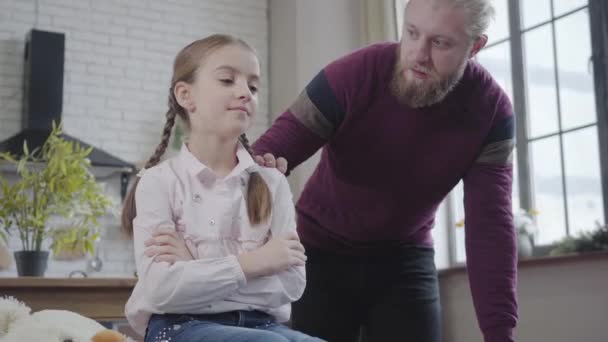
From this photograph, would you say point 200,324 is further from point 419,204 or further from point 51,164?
point 51,164

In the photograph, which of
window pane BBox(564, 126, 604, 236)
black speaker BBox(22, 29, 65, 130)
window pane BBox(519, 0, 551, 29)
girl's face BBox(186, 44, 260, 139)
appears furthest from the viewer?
black speaker BBox(22, 29, 65, 130)

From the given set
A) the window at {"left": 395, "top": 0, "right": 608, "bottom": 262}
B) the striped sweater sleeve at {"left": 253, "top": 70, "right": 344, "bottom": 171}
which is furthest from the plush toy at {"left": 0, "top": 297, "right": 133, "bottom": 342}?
the window at {"left": 395, "top": 0, "right": 608, "bottom": 262}

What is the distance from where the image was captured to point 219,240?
142 cm

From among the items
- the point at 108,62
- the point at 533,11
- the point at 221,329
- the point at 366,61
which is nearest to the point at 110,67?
the point at 108,62

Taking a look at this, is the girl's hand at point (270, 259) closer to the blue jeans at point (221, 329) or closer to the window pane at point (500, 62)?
the blue jeans at point (221, 329)

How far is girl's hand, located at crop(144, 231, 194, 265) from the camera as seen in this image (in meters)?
1.32

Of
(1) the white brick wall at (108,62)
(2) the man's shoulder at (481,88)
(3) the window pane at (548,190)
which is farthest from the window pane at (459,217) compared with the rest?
(2) the man's shoulder at (481,88)

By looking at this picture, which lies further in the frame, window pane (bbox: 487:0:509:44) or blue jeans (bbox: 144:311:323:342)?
window pane (bbox: 487:0:509:44)

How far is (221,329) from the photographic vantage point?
1.26 m

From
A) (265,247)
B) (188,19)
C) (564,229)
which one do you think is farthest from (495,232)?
(188,19)

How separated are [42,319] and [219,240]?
37 centimetres

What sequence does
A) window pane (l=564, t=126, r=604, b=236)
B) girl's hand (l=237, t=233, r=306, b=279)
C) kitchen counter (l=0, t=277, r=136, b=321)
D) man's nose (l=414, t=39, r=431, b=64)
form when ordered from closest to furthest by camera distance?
girl's hand (l=237, t=233, r=306, b=279)
man's nose (l=414, t=39, r=431, b=64)
kitchen counter (l=0, t=277, r=136, b=321)
window pane (l=564, t=126, r=604, b=236)

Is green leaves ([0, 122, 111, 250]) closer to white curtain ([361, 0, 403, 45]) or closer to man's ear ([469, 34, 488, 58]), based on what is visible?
man's ear ([469, 34, 488, 58])

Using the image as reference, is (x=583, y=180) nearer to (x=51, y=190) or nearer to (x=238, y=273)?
(x=51, y=190)
